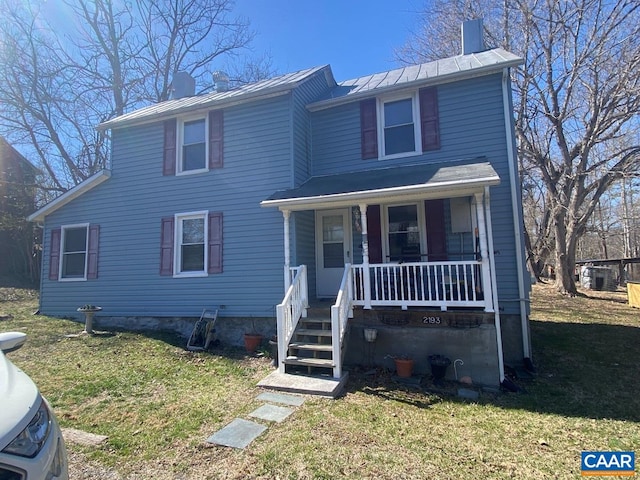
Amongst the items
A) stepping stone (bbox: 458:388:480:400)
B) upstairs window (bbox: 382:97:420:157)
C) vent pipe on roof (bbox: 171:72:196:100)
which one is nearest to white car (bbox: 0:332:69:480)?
stepping stone (bbox: 458:388:480:400)

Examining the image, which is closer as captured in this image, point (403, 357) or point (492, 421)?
point (492, 421)

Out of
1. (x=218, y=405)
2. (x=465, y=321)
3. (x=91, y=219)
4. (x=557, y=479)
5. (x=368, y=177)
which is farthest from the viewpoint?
(x=91, y=219)

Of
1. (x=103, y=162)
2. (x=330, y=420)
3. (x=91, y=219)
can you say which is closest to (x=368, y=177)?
(x=330, y=420)

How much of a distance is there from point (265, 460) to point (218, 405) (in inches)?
65.4

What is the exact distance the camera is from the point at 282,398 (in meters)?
5.06

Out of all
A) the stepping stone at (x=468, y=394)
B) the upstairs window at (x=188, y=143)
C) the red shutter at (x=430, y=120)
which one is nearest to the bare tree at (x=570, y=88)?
the red shutter at (x=430, y=120)

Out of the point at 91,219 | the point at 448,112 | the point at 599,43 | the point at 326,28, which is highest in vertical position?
the point at 326,28

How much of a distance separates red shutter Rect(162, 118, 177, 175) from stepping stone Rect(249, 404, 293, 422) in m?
6.84

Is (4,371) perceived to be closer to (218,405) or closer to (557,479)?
(218,405)

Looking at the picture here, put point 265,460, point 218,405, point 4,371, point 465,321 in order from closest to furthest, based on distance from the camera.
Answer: point 4,371 → point 265,460 → point 218,405 → point 465,321

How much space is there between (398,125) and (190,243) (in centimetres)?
591

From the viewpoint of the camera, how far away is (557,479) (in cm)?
313

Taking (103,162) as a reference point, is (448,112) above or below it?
below

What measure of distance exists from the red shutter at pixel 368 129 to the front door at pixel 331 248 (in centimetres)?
151
